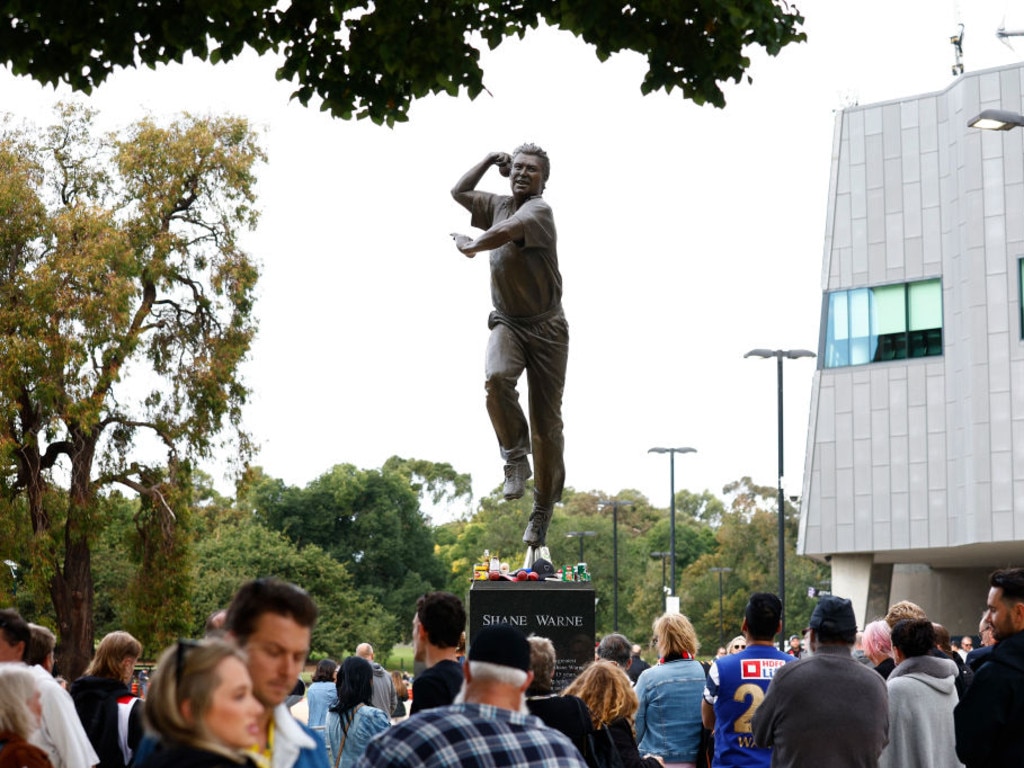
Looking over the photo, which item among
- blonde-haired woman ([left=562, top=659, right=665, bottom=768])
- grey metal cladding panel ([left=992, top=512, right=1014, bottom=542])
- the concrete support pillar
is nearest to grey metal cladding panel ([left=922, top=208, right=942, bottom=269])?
grey metal cladding panel ([left=992, top=512, right=1014, bottom=542])

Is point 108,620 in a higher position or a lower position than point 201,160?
lower

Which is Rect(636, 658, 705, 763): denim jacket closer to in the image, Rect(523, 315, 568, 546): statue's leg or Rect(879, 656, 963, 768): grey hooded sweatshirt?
Rect(879, 656, 963, 768): grey hooded sweatshirt

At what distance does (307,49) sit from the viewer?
394 inches

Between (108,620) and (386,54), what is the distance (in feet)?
194

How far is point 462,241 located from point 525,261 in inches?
25.4

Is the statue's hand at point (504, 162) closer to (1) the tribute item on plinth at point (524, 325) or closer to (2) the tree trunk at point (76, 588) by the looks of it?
(1) the tribute item on plinth at point (524, 325)

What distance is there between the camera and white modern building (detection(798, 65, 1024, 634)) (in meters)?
38.6

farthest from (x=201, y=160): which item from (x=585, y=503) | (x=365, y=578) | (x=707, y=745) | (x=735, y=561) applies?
(x=585, y=503)

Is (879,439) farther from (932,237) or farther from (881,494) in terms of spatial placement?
(932,237)

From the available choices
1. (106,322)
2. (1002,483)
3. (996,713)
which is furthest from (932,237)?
(996,713)

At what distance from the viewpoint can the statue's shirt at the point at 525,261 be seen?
12.1m

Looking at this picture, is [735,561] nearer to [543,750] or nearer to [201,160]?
[201,160]

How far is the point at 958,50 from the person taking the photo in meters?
41.7

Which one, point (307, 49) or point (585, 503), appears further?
point (585, 503)
